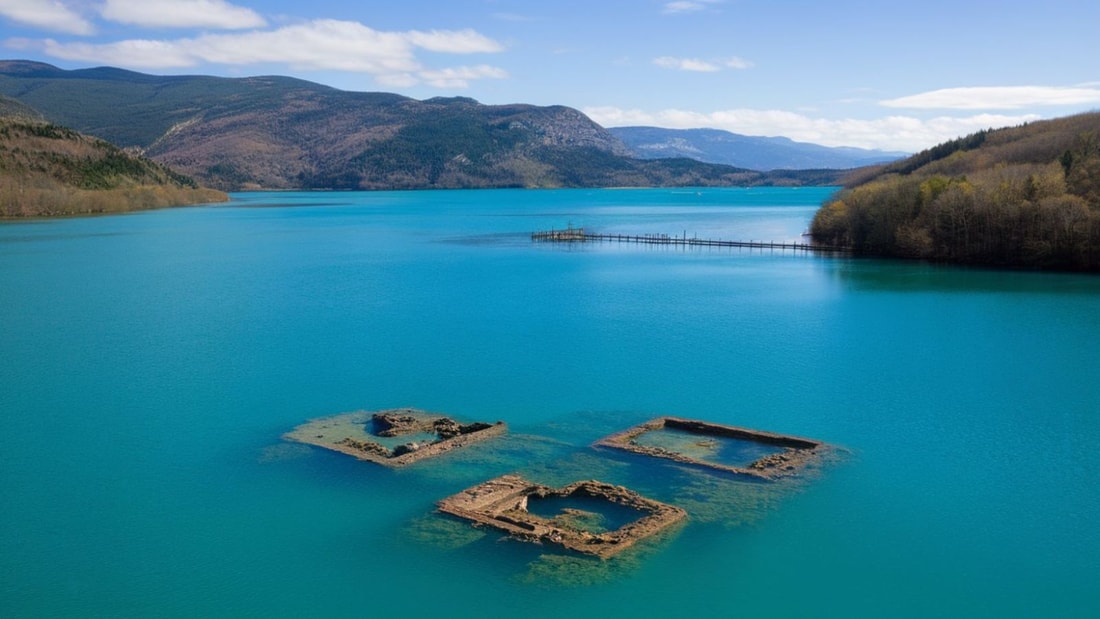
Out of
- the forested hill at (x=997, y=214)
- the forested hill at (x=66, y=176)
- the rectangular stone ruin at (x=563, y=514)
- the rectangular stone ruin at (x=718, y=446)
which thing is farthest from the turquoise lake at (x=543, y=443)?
the forested hill at (x=66, y=176)

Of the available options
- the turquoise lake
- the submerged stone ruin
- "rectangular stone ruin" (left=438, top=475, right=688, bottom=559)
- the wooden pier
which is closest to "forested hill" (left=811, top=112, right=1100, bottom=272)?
the wooden pier

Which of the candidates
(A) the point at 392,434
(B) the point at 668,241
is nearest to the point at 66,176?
(B) the point at 668,241

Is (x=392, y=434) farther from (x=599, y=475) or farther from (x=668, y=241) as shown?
(x=668, y=241)

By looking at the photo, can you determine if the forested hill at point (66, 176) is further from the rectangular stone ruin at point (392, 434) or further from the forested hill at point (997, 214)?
the rectangular stone ruin at point (392, 434)

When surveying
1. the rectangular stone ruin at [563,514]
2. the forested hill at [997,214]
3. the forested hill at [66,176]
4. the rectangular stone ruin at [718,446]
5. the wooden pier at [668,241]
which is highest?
the forested hill at [66,176]

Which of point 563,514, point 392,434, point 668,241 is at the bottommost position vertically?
point 563,514
